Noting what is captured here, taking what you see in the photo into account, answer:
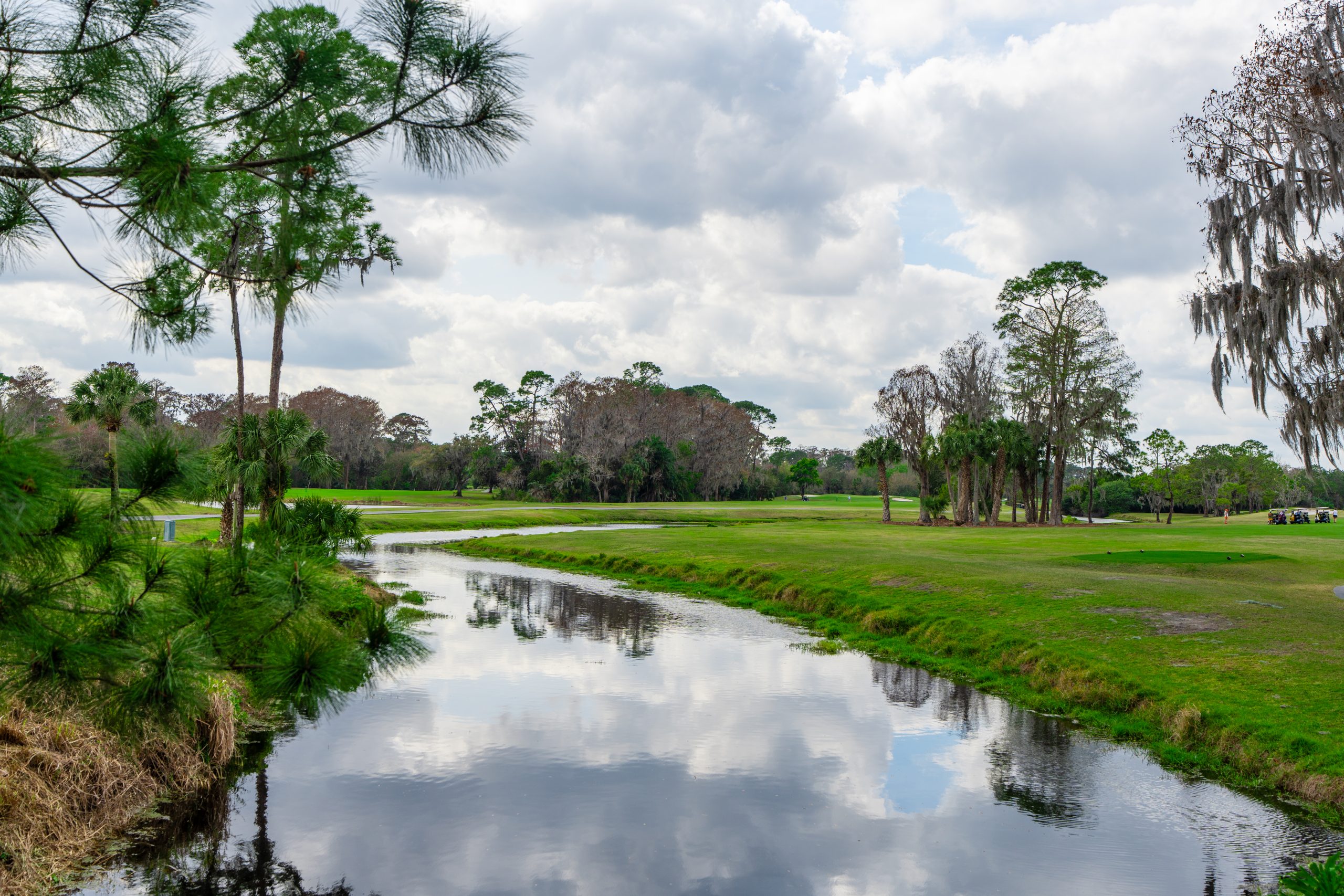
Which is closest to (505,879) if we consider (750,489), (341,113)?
(341,113)

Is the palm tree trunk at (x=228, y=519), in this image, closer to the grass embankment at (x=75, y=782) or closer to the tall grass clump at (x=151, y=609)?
the grass embankment at (x=75, y=782)

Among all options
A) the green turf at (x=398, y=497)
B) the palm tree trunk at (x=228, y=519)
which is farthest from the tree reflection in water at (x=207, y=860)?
the green turf at (x=398, y=497)

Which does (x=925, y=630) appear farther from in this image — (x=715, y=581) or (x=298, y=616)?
(x=298, y=616)

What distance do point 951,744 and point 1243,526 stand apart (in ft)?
171

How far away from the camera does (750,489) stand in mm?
109500

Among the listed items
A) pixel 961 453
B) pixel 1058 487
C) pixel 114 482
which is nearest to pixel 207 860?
pixel 114 482

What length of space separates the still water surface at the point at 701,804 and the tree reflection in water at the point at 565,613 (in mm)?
3776

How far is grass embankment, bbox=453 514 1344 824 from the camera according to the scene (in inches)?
428

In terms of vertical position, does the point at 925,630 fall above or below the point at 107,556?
below

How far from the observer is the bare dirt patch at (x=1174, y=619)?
1548 cm

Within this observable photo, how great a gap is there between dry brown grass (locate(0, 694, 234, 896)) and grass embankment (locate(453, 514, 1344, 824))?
38.1 feet

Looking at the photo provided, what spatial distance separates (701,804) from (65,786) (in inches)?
240

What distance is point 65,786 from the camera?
792 cm

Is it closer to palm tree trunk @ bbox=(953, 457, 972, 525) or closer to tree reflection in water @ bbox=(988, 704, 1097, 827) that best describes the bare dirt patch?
tree reflection in water @ bbox=(988, 704, 1097, 827)
